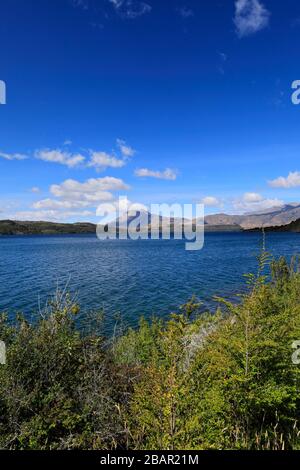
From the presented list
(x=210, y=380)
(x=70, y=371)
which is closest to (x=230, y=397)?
(x=210, y=380)

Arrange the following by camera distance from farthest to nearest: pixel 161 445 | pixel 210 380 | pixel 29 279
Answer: pixel 29 279
pixel 210 380
pixel 161 445

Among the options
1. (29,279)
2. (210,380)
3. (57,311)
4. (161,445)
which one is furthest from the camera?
(29,279)

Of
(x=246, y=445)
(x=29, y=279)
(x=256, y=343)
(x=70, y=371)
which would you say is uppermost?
(x=256, y=343)

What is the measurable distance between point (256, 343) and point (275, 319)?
1030 millimetres

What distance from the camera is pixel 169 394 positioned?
588cm

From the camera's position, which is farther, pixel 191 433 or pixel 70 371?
pixel 70 371

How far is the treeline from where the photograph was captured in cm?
638

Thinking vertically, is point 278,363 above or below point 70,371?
above

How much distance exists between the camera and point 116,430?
750 centimetres

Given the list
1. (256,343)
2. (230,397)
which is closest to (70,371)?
(230,397)

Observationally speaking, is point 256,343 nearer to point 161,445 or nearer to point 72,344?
point 161,445

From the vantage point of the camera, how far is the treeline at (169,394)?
6.38 meters
